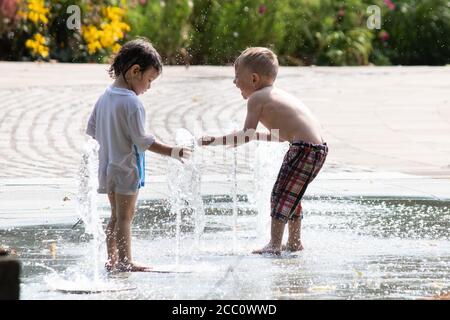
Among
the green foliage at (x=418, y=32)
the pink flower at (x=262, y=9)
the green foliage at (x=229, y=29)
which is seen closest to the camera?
the green foliage at (x=229, y=29)

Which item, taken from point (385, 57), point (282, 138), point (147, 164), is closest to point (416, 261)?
point (282, 138)

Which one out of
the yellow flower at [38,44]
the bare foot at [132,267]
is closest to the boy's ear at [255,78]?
the bare foot at [132,267]

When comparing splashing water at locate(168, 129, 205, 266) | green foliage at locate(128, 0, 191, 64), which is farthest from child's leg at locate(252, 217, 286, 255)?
green foliage at locate(128, 0, 191, 64)

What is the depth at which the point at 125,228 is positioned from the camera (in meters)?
6.50

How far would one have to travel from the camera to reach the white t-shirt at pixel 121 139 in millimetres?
6430

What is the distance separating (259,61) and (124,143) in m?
1.10

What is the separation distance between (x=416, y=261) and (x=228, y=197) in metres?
2.78

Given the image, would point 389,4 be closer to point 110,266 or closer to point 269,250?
point 269,250

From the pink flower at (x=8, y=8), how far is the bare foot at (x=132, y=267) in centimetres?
1165

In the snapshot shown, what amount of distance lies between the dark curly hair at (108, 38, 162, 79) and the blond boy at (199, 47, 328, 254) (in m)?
0.74

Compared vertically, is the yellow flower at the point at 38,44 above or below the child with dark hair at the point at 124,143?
above

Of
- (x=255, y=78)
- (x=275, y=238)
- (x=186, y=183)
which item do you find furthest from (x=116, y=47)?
(x=275, y=238)

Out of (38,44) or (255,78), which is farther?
(38,44)

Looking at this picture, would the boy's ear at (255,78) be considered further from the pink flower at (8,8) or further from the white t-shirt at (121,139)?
the pink flower at (8,8)
